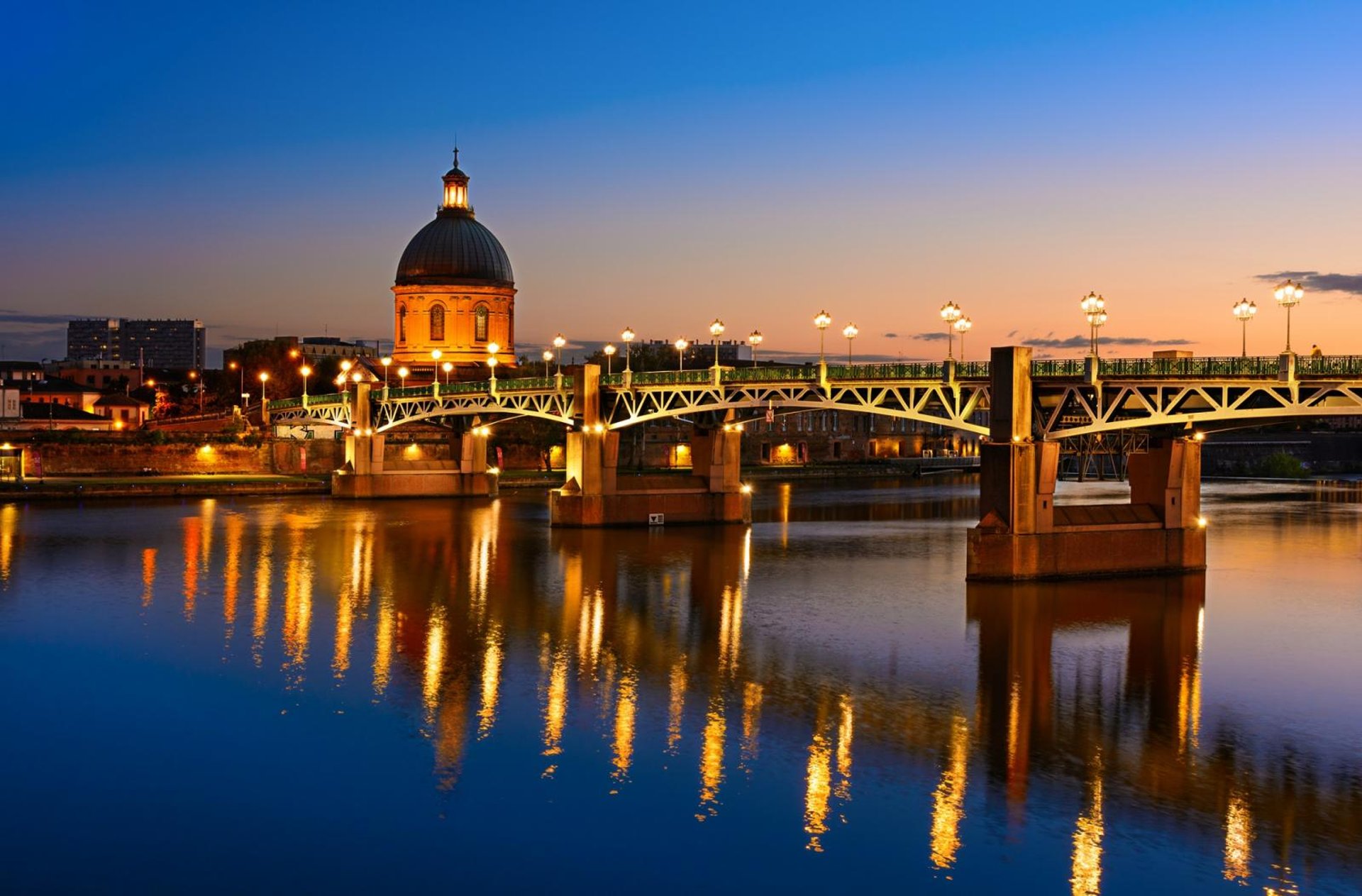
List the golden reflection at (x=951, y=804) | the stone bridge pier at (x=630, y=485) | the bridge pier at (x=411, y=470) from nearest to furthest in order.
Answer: the golden reflection at (x=951, y=804) → the stone bridge pier at (x=630, y=485) → the bridge pier at (x=411, y=470)

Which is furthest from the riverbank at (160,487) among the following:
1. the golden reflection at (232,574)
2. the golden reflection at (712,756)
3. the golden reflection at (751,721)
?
the golden reflection at (712,756)

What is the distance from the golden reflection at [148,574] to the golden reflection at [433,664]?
1041 cm

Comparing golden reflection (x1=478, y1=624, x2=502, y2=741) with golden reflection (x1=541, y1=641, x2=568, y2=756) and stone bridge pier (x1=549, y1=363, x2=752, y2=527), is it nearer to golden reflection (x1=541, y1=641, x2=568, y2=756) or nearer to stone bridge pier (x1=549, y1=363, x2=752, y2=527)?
golden reflection (x1=541, y1=641, x2=568, y2=756)

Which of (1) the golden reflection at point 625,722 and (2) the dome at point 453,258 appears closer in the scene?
(1) the golden reflection at point 625,722

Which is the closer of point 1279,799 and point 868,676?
point 1279,799

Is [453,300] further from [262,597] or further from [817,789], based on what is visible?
[817,789]

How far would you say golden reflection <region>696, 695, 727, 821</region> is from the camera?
72.7 ft

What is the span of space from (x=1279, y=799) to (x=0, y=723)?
24.7 m

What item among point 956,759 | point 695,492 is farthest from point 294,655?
point 695,492

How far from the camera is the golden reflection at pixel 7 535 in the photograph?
5119 centimetres

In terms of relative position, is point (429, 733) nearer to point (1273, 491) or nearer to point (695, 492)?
point (695, 492)

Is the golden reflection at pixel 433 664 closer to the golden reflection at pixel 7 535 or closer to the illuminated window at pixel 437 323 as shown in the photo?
the golden reflection at pixel 7 535

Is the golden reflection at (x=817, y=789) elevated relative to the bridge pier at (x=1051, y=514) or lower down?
lower down

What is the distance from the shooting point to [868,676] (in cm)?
3206
